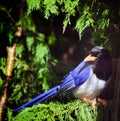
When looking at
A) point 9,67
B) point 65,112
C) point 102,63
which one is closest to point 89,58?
point 102,63

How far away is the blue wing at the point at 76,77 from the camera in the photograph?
3.47 feet

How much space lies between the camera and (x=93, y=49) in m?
1.05

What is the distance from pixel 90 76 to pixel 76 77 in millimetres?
52

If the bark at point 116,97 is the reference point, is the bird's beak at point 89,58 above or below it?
above

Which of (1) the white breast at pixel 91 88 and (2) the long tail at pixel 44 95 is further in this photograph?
(2) the long tail at pixel 44 95

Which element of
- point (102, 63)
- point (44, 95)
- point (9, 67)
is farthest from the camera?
point (9, 67)

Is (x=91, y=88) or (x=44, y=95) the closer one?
(x=91, y=88)

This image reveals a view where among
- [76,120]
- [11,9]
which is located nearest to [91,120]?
[76,120]

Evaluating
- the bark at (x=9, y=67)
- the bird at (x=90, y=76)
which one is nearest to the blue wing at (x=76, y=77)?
the bird at (x=90, y=76)

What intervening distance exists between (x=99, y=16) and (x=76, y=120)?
322 mm

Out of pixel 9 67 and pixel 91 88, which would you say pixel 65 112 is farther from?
pixel 9 67

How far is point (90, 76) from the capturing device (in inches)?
41.3

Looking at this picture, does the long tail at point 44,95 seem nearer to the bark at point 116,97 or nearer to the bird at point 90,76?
the bird at point 90,76

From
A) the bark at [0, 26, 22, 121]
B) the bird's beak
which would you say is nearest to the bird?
the bird's beak
